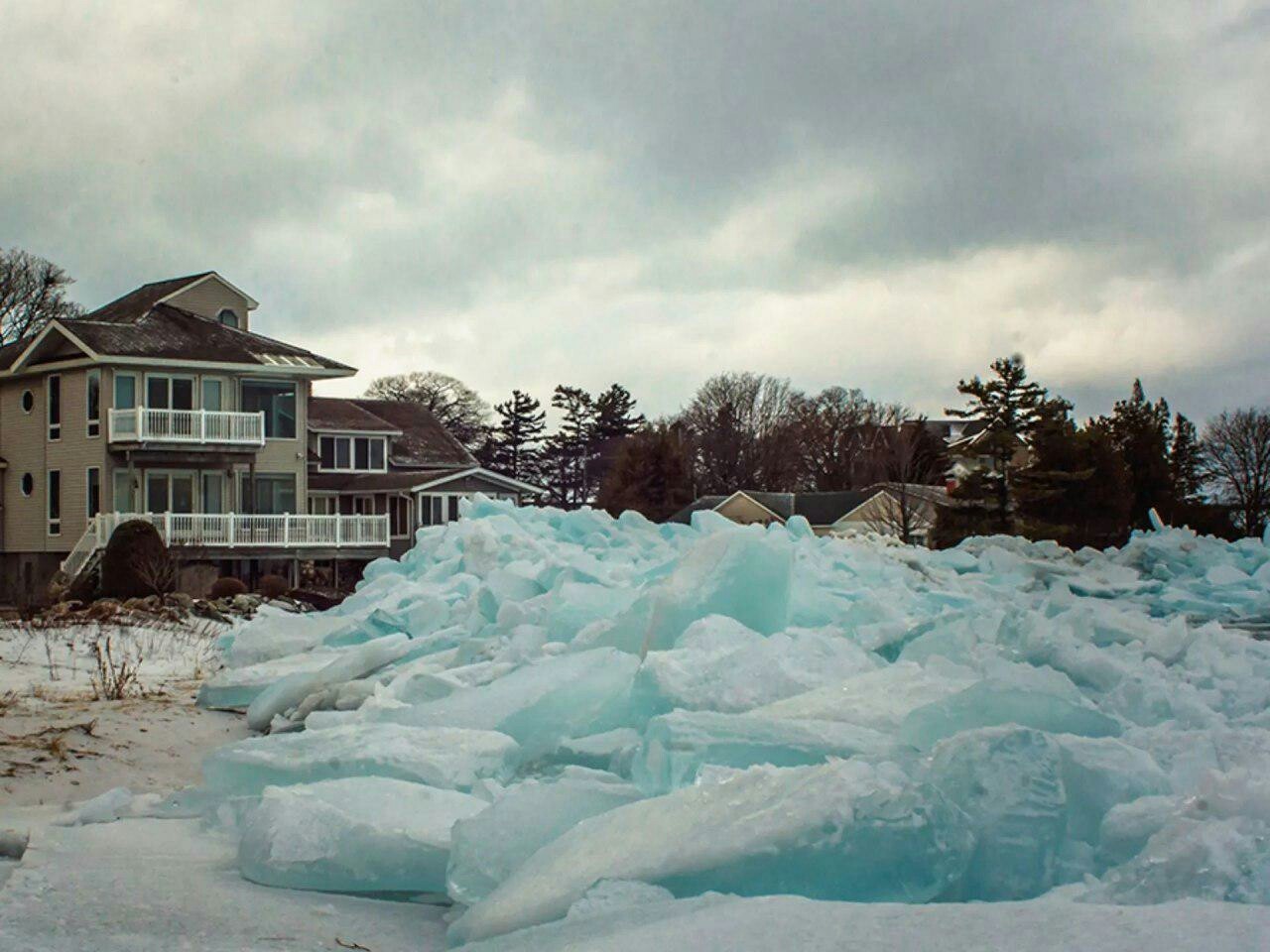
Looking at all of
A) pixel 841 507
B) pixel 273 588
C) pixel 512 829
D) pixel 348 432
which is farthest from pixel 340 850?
pixel 841 507

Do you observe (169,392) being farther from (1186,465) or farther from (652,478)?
(1186,465)

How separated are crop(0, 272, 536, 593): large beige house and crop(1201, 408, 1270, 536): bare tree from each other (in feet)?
78.8

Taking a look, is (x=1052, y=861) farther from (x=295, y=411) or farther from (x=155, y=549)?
(x=295, y=411)

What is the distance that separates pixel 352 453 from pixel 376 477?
1271 millimetres

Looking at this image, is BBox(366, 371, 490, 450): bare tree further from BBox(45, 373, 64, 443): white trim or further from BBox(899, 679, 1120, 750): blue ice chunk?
BBox(899, 679, 1120, 750): blue ice chunk

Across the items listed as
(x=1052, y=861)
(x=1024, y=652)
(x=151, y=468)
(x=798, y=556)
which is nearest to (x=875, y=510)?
(x=151, y=468)

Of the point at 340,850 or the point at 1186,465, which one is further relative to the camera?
the point at 1186,465

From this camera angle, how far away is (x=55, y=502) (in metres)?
31.9

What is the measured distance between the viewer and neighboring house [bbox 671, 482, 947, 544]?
37219 mm

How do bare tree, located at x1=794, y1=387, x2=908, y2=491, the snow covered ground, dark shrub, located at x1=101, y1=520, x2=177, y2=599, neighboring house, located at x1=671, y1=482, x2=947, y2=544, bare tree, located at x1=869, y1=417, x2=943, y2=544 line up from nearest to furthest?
the snow covered ground
dark shrub, located at x1=101, y1=520, x2=177, y2=599
bare tree, located at x1=869, y1=417, x2=943, y2=544
neighboring house, located at x1=671, y1=482, x2=947, y2=544
bare tree, located at x1=794, y1=387, x2=908, y2=491

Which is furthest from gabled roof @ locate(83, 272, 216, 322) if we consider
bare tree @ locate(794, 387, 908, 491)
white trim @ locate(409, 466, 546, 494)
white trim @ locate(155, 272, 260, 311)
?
bare tree @ locate(794, 387, 908, 491)

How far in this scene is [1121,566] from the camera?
1166 cm

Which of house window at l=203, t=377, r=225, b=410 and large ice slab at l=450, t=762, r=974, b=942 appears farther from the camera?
house window at l=203, t=377, r=225, b=410

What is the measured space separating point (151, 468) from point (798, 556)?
25.8m
